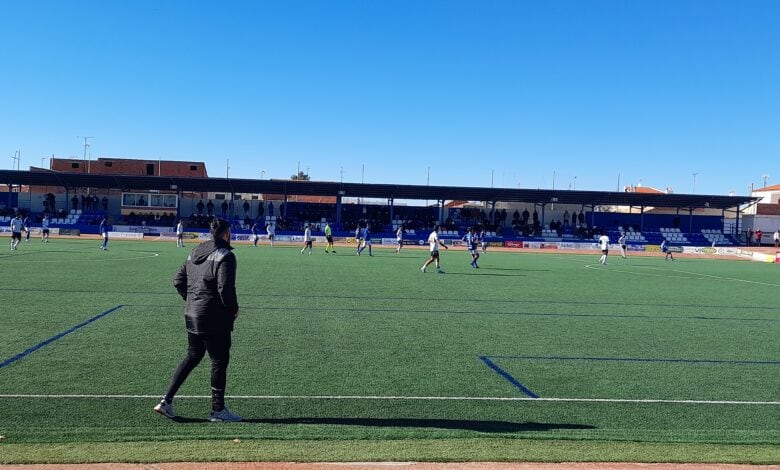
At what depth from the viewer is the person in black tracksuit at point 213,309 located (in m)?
5.86

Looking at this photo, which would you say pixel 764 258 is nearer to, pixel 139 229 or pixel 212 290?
pixel 212 290

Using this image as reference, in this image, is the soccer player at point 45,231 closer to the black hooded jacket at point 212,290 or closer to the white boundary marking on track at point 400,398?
the white boundary marking on track at point 400,398

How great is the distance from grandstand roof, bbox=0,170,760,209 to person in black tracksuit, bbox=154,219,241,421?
53.4 metres

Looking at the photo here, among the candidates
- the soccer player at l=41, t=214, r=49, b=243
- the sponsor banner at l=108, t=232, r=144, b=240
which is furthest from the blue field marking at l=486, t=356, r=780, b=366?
the sponsor banner at l=108, t=232, r=144, b=240

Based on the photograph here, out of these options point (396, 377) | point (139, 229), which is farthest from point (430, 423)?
point (139, 229)

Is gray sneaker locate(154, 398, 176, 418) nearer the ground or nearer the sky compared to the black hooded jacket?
nearer the ground

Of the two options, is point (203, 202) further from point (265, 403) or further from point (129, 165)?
point (265, 403)

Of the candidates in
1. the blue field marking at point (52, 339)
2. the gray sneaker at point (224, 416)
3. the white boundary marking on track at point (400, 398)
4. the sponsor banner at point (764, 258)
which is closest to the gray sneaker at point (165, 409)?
the gray sneaker at point (224, 416)

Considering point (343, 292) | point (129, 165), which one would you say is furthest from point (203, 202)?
point (343, 292)

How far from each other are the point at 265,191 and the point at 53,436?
186 feet

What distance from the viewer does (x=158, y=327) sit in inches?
424

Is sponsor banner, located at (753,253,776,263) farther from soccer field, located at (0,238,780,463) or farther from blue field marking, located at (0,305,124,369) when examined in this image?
blue field marking, located at (0,305,124,369)

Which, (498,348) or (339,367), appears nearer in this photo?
(339,367)

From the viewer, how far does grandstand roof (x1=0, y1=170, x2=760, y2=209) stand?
58719 millimetres
